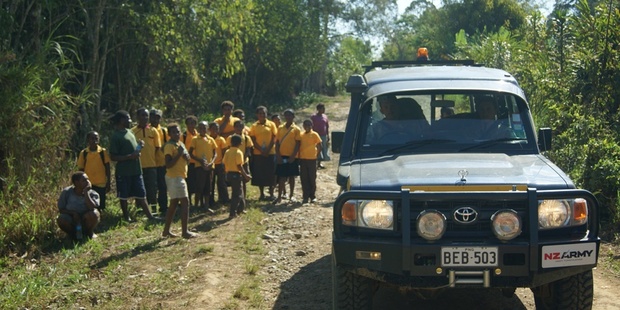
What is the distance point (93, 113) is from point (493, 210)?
32.7 ft

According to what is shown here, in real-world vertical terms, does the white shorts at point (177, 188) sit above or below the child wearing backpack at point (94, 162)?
below

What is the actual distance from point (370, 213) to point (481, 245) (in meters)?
0.74

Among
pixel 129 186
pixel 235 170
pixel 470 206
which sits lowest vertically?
pixel 129 186

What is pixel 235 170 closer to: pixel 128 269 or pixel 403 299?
pixel 128 269

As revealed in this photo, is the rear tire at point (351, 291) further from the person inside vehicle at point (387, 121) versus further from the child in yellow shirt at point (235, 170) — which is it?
the child in yellow shirt at point (235, 170)

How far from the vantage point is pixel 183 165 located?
32.0 feet

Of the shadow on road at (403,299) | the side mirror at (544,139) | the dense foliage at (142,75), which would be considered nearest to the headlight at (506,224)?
the shadow on road at (403,299)

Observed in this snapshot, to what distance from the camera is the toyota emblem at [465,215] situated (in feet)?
17.4

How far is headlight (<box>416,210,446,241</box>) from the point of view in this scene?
207 inches

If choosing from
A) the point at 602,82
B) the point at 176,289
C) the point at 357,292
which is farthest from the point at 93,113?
the point at 357,292

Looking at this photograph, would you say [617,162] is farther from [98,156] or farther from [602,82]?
[98,156]

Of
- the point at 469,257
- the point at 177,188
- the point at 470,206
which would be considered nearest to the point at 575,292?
the point at 469,257

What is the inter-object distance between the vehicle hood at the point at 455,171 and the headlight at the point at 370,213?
0.42 ft

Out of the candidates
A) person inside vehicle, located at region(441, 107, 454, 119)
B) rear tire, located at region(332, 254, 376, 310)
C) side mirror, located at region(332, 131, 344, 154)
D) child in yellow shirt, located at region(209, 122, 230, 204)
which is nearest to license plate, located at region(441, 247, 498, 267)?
rear tire, located at region(332, 254, 376, 310)
